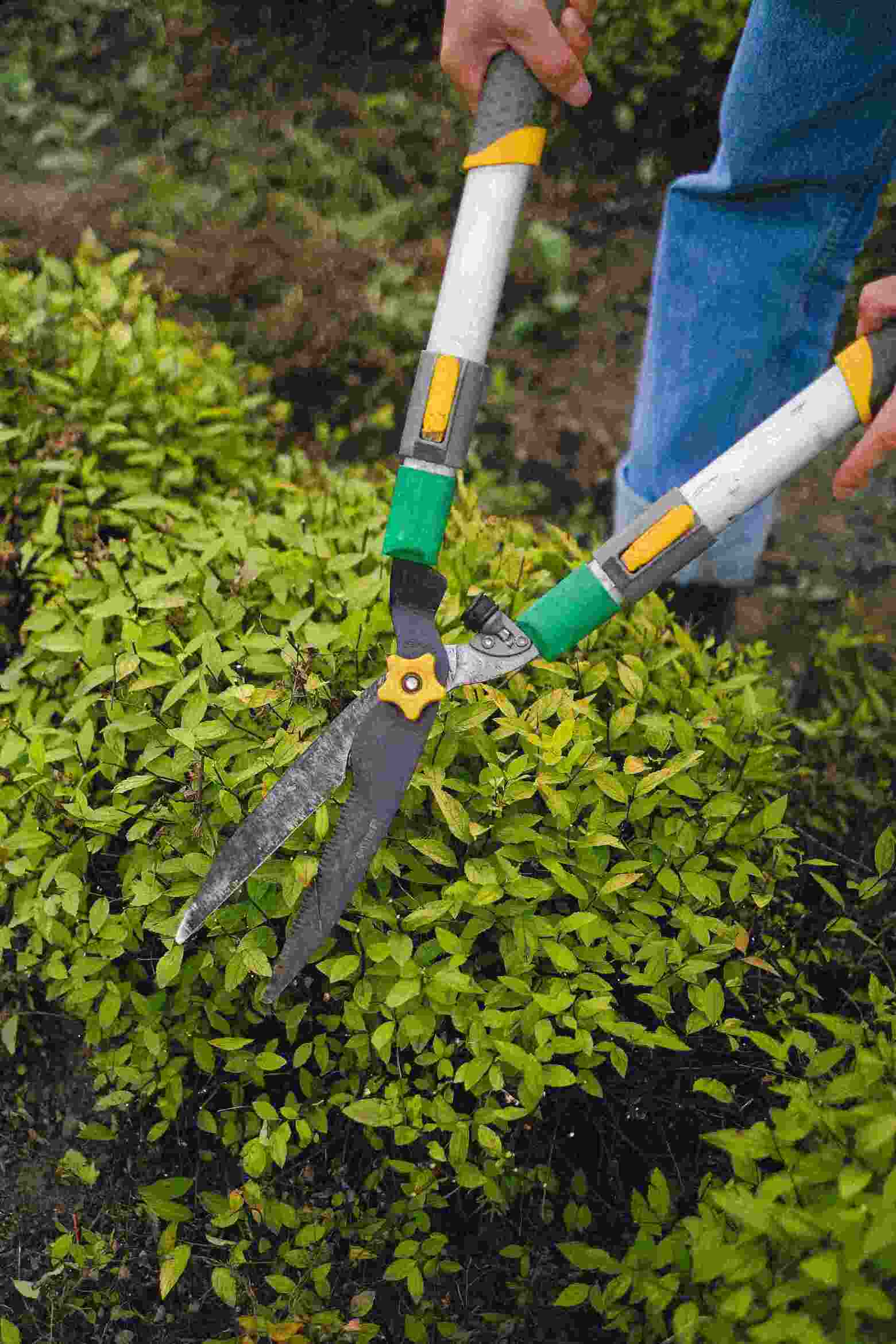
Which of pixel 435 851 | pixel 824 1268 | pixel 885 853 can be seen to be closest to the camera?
pixel 824 1268

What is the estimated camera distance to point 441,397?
5.77 ft

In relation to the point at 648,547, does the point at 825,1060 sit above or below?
below

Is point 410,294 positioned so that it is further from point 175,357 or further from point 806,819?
point 806,819

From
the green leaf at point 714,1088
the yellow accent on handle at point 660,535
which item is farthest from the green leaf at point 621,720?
the green leaf at point 714,1088

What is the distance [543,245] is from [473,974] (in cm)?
303

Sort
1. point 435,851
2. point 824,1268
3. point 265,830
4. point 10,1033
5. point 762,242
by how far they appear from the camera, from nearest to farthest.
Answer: point 824,1268, point 265,830, point 435,851, point 10,1033, point 762,242

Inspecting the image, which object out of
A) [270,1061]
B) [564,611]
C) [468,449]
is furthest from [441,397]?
[270,1061]

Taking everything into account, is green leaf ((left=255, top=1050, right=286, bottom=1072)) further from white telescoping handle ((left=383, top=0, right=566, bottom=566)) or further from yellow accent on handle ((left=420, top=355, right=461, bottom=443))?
yellow accent on handle ((left=420, top=355, right=461, bottom=443))

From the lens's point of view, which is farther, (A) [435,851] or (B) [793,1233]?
(A) [435,851]

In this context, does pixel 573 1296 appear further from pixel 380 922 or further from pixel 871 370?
pixel 871 370

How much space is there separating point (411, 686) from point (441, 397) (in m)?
0.52

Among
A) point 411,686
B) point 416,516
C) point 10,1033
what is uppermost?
point 416,516

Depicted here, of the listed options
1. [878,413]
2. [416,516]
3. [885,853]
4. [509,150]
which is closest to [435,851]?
[416,516]

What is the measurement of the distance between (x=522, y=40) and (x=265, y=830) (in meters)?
1.45
